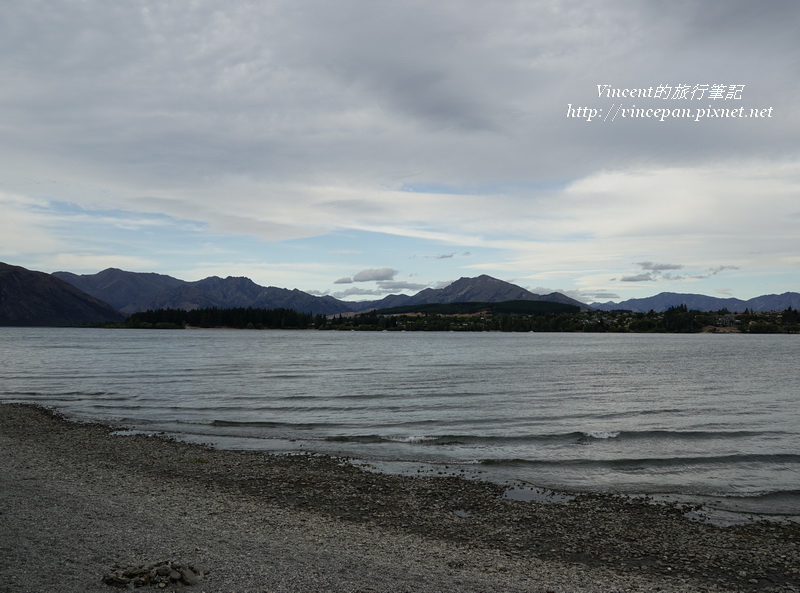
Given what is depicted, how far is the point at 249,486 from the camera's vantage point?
20000 mm

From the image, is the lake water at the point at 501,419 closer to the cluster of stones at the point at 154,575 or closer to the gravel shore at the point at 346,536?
the gravel shore at the point at 346,536

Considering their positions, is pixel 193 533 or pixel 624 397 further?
pixel 624 397

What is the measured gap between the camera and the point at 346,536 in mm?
14766

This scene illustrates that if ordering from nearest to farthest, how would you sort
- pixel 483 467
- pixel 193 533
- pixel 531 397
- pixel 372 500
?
pixel 193 533, pixel 372 500, pixel 483 467, pixel 531 397

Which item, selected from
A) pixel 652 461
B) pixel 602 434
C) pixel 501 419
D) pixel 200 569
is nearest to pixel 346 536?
pixel 200 569

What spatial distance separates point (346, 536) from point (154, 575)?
5.43 meters

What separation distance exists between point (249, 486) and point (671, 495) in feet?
50.5

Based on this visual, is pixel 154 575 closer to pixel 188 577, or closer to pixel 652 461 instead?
pixel 188 577

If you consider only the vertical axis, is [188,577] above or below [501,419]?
above

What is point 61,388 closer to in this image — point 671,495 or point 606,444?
point 606,444

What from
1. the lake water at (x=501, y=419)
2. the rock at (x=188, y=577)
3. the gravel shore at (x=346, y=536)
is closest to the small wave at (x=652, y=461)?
the lake water at (x=501, y=419)

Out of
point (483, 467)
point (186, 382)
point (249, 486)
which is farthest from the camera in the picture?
point (186, 382)

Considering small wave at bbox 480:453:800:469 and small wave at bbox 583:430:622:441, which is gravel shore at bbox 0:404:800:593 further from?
small wave at bbox 583:430:622:441

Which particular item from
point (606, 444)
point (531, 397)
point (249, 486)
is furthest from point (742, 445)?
point (249, 486)
